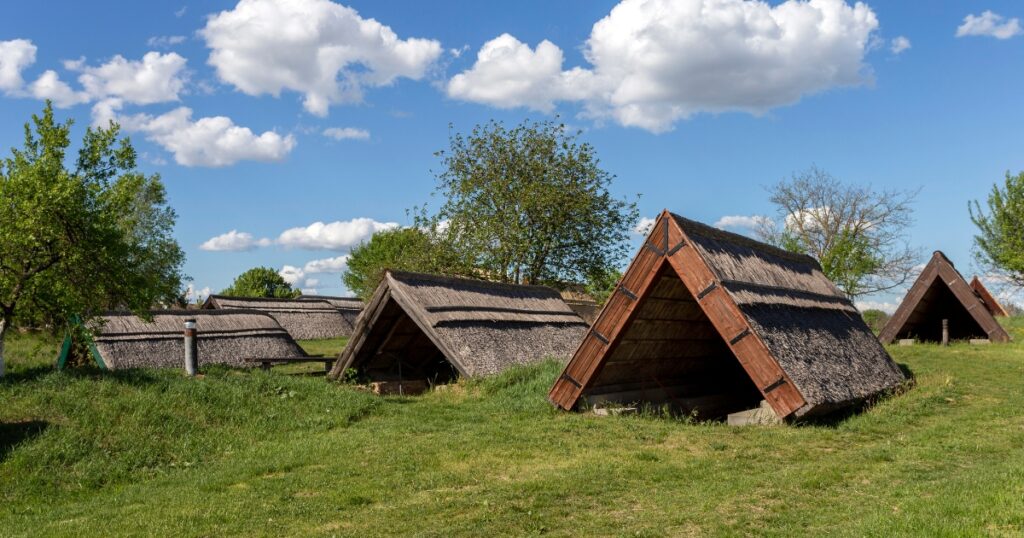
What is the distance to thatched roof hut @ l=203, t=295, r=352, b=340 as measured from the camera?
41.8 m

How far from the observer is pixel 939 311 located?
27234mm

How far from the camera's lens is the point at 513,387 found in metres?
15.1

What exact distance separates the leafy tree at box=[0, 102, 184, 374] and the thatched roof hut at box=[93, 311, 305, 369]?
5409 mm

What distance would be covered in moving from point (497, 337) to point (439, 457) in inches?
320

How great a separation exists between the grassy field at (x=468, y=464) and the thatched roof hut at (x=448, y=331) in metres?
1.62

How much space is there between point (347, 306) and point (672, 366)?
36.8 metres

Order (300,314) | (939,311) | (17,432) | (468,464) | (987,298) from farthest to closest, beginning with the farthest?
(300,314) → (987,298) → (939,311) → (17,432) → (468,464)

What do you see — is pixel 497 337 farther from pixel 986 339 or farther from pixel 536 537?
pixel 986 339

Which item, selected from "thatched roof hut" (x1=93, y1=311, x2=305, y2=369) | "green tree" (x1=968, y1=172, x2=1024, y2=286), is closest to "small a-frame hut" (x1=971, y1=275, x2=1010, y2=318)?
"green tree" (x1=968, y1=172, x2=1024, y2=286)

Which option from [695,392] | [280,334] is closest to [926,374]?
[695,392]

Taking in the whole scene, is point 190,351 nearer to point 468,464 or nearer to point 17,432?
point 17,432

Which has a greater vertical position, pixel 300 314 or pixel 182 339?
pixel 300 314

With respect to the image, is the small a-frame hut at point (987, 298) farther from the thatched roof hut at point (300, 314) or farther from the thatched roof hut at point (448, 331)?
the thatched roof hut at point (300, 314)

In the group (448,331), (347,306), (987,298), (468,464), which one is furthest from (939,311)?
(347,306)
